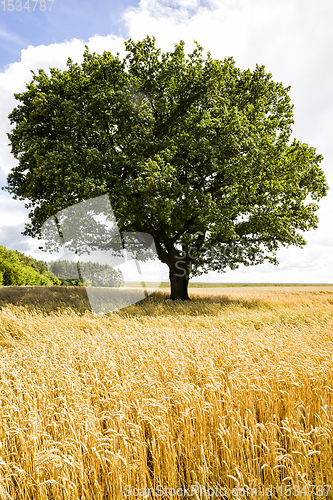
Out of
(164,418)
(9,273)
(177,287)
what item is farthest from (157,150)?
(9,273)

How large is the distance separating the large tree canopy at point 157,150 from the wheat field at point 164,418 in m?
7.21

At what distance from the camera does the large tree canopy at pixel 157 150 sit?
13.7 meters

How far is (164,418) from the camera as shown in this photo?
3.20 m

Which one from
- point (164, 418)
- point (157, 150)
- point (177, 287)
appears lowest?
point (164, 418)

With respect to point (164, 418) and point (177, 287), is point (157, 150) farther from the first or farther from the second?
point (164, 418)

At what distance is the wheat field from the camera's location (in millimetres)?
2484

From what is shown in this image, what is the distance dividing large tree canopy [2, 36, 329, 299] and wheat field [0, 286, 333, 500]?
7.21m

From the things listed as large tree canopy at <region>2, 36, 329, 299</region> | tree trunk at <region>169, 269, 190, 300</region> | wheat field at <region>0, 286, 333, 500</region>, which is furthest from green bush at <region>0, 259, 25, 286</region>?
wheat field at <region>0, 286, 333, 500</region>

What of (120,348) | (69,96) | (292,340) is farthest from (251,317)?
(69,96)

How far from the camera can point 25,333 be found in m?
8.24

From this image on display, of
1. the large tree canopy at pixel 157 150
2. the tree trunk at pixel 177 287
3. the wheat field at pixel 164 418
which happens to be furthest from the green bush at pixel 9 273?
the wheat field at pixel 164 418

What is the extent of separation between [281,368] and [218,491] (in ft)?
8.00

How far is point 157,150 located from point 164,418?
13713 millimetres

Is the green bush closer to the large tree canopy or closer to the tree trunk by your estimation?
the large tree canopy
